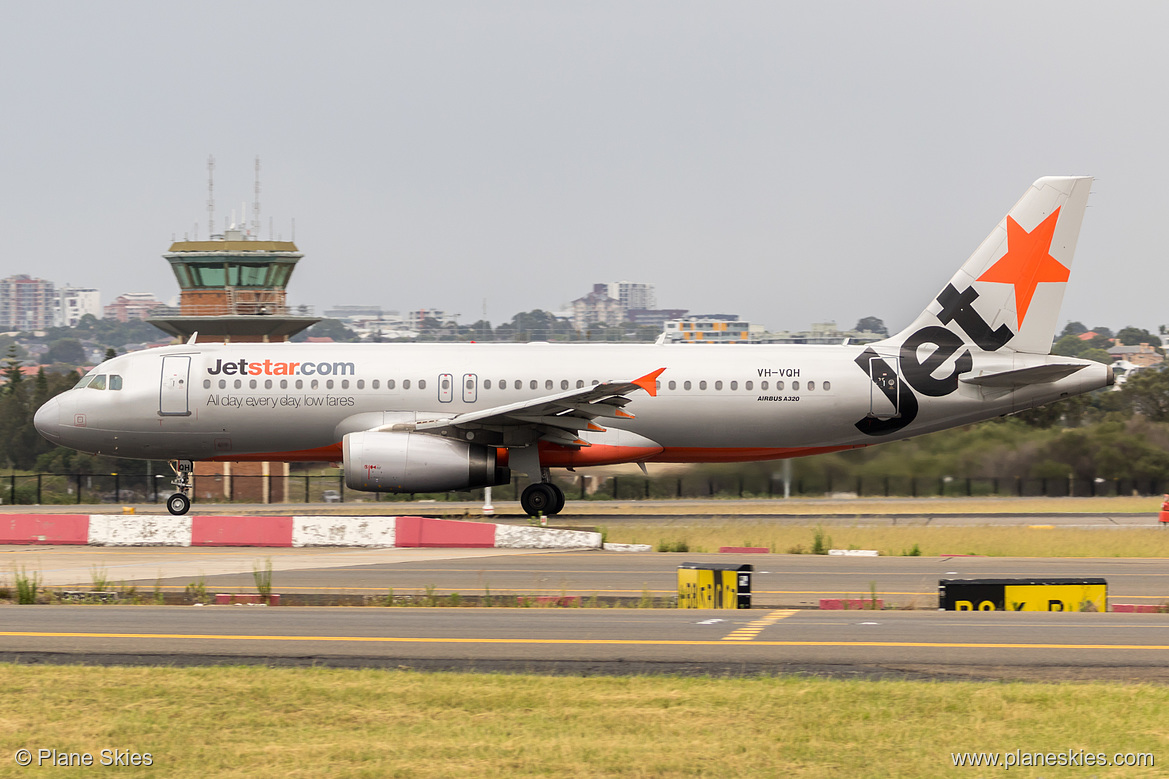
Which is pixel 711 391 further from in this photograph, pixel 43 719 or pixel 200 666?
pixel 43 719

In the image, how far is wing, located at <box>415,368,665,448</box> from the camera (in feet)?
86.4

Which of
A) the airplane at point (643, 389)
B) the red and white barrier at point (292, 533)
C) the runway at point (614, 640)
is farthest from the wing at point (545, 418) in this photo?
the runway at point (614, 640)

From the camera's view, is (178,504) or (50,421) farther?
(50,421)

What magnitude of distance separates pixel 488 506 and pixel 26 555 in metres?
11.5

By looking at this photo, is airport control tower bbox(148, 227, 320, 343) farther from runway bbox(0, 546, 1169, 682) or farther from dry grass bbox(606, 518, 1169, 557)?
runway bbox(0, 546, 1169, 682)

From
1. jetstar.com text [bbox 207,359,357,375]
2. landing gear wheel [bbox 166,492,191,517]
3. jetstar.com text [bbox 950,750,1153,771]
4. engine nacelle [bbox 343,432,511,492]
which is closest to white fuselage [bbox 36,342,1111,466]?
jetstar.com text [bbox 207,359,357,375]

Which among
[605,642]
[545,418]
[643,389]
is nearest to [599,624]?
[605,642]

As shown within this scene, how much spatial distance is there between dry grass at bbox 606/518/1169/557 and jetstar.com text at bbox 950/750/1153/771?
1395 centimetres

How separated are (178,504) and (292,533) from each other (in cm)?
646

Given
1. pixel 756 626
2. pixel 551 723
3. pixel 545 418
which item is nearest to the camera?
pixel 551 723

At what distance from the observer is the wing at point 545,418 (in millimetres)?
26328

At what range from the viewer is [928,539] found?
78.3 ft

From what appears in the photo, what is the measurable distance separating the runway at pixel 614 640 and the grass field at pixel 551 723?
782 millimetres

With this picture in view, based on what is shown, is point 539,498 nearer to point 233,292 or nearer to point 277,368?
point 277,368
